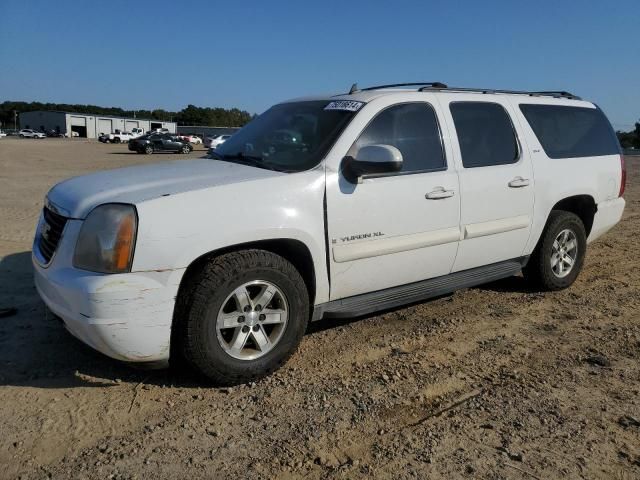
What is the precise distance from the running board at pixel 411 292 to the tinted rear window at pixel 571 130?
1113mm

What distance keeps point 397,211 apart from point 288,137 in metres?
0.99

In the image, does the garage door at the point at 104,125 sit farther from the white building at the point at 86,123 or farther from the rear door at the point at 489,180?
the rear door at the point at 489,180

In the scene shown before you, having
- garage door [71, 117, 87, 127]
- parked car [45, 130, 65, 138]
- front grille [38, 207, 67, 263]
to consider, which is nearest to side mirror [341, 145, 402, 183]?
front grille [38, 207, 67, 263]

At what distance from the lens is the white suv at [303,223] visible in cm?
293

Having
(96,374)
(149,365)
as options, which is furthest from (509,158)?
(96,374)

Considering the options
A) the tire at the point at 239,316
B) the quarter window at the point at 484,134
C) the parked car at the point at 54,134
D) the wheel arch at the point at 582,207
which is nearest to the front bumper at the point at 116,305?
the tire at the point at 239,316

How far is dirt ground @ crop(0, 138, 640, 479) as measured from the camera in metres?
2.57

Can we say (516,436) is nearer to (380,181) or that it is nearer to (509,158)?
(380,181)

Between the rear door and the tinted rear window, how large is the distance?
355 millimetres

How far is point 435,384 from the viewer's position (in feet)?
11.0

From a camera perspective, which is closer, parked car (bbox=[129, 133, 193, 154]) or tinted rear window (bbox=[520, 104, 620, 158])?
tinted rear window (bbox=[520, 104, 620, 158])

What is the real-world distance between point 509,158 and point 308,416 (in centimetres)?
282

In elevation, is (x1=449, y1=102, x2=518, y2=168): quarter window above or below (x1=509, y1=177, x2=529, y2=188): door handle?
above

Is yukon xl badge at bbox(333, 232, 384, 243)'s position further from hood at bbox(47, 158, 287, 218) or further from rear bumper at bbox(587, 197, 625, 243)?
rear bumper at bbox(587, 197, 625, 243)
